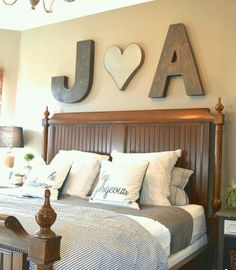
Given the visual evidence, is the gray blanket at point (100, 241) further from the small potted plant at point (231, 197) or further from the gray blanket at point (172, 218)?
the small potted plant at point (231, 197)

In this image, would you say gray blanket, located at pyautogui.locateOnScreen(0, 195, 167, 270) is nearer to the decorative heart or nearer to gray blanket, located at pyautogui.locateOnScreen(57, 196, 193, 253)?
gray blanket, located at pyautogui.locateOnScreen(57, 196, 193, 253)

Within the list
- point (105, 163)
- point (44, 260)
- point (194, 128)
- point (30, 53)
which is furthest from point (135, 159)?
point (30, 53)

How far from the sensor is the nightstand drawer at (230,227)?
2639 millimetres

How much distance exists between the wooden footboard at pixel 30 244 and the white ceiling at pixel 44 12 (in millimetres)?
2795

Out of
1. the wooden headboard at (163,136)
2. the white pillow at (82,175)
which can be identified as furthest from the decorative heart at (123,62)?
the white pillow at (82,175)

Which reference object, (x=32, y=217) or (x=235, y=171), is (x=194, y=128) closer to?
(x=235, y=171)

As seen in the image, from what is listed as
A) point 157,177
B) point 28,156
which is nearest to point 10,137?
point 28,156

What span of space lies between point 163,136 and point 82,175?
82cm

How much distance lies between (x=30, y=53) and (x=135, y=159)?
2.22m

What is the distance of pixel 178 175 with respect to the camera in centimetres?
310

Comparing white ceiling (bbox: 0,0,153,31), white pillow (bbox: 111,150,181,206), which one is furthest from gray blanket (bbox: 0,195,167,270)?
white ceiling (bbox: 0,0,153,31)

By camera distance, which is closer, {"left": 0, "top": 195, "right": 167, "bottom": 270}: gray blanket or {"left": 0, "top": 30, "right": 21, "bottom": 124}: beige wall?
{"left": 0, "top": 195, "right": 167, "bottom": 270}: gray blanket

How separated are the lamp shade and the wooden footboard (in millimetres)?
2660

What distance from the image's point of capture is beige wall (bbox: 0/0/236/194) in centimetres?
322
